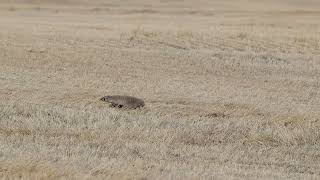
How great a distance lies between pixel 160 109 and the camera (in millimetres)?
13273

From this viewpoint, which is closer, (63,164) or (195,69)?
(63,164)

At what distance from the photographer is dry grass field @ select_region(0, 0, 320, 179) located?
8125 millimetres

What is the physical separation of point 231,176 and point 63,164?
1699 mm

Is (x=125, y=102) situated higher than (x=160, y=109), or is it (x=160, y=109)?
(x=125, y=102)

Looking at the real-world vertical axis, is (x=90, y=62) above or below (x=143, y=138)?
below

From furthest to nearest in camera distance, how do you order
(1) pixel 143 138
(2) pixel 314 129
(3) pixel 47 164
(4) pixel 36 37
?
(4) pixel 36 37
(2) pixel 314 129
(1) pixel 143 138
(3) pixel 47 164

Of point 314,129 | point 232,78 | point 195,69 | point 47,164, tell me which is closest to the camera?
point 47,164

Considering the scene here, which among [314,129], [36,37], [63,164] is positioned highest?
[63,164]

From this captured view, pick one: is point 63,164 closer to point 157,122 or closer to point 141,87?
point 157,122

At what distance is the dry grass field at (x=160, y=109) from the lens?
8.12m

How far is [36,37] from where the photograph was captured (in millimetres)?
27484

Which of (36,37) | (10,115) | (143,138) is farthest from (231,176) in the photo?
(36,37)

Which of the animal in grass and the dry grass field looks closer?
the dry grass field

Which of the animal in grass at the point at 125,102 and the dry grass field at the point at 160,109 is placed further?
the animal in grass at the point at 125,102
